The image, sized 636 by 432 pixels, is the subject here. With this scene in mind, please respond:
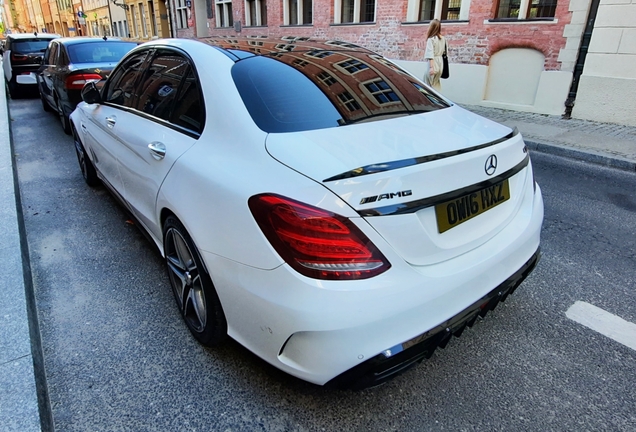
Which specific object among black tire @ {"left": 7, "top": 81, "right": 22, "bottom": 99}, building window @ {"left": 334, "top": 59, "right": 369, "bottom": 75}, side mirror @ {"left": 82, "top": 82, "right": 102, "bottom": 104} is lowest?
black tire @ {"left": 7, "top": 81, "right": 22, "bottom": 99}

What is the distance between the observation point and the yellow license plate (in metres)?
1.76

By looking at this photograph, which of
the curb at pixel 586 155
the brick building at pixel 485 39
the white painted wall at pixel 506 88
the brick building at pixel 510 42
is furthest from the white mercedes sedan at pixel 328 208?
the brick building at pixel 485 39

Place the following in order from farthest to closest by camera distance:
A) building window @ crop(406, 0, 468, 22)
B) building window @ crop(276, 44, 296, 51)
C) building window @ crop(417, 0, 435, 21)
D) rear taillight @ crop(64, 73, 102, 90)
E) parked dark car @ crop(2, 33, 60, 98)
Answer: parked dark car @ crop(2, 33, 60, 98) → building window @ crop(417, 0, 435, 21) → building window @ crop(406, 0, 468, 22) → rear taillight @ crop(64, 73, 102, 90) → building window @ crop(276, 44, 296, 51)

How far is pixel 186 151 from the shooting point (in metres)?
2.25

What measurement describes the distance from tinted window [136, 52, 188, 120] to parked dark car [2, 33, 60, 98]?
11.2m

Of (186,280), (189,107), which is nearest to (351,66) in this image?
(189,107)

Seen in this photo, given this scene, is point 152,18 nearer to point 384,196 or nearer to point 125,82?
point 125,82

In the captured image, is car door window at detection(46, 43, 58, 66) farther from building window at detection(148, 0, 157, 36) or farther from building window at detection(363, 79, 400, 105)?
building window at detection(148, 0, 157, 36)

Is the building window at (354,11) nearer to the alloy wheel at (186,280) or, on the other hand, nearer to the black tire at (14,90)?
the black tire at (14,90)

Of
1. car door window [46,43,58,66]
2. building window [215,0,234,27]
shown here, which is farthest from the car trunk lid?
building window [215,0,234,27]

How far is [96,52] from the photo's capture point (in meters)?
7.59

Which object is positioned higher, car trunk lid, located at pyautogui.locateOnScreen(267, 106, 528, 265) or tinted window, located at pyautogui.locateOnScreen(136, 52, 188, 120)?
tinted window, located at pyautogui.locateOnScreen(136, 52, 188, 120)

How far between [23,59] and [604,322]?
46.7 feet

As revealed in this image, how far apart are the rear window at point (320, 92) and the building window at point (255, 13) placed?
17.9 m
